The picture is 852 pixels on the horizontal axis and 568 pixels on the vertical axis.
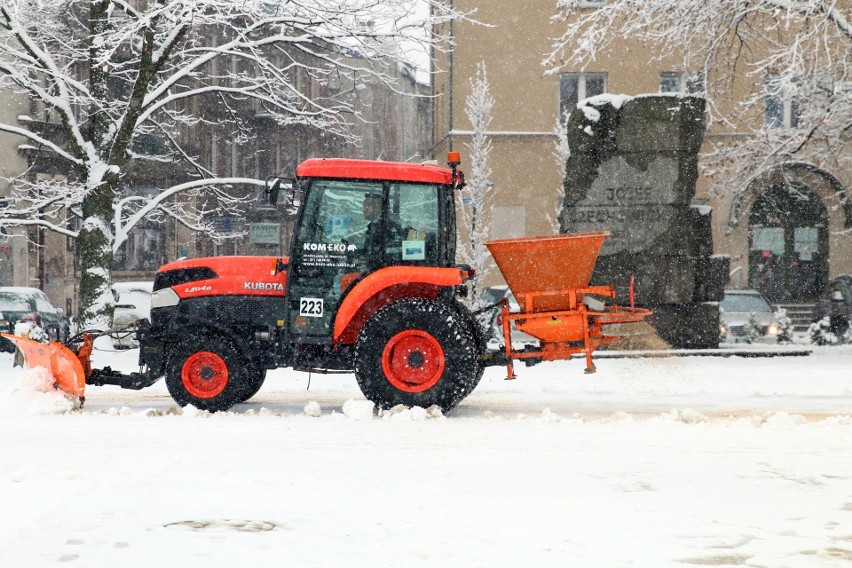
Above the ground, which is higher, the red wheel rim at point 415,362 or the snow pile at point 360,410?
the red wheel rim at point 415,362

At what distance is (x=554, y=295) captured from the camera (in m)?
10.0

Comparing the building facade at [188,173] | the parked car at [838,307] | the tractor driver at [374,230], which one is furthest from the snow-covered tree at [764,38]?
the tractor driver at [374,230]

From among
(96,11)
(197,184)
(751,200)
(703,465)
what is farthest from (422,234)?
(751,200)

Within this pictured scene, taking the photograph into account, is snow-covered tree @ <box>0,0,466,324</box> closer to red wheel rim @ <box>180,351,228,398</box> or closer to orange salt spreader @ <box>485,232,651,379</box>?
red wheel rim @ <box>180,351,228,398</box>

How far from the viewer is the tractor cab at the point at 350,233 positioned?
987cm

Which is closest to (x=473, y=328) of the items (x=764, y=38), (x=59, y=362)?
(x=59, y=362)

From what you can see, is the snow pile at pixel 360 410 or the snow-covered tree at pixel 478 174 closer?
the snow pile at pixel 360 410

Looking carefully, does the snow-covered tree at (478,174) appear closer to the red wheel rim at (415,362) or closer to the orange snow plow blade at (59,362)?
the red wheel rim at (415,362)

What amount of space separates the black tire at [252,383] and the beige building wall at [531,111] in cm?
2286

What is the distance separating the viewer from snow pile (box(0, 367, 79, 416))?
33.3 feet

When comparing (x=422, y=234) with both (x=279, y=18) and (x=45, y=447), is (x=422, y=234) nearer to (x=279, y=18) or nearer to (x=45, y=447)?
(x=45, y=447)

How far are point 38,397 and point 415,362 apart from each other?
372 cm

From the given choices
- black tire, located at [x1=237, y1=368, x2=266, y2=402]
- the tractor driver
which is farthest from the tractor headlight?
the tractor driver

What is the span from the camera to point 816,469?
23.4 ft
